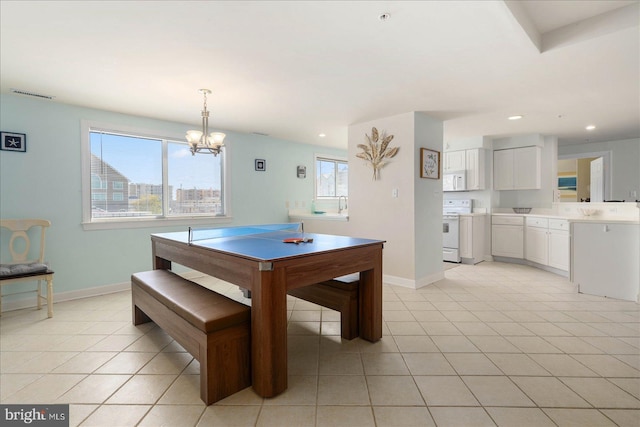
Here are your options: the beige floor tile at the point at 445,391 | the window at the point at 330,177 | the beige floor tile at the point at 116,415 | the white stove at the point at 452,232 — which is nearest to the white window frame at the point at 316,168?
the window at the point at 330,177

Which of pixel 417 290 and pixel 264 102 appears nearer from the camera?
pixel 264 102

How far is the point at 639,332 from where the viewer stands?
2.49m

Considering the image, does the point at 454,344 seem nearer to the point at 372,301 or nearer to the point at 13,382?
the point at 372,301

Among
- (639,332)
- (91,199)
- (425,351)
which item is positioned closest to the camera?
(425,351)

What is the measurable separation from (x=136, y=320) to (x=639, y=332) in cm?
425

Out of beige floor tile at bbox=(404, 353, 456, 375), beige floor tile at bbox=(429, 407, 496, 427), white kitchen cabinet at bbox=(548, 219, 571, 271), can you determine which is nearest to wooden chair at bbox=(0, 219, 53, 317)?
beige floor tile at bbox=(404, 353, 456, 375)

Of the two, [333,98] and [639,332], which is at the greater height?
[333,98]

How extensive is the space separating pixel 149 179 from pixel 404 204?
338 cm

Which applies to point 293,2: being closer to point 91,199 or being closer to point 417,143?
point 417,143

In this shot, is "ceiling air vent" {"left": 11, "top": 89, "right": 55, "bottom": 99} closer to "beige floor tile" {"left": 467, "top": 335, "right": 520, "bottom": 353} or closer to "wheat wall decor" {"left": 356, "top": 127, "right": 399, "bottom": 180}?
"wheat wall decor" {"left": 356, "top": 127, "right": 399, "bottom": 180}

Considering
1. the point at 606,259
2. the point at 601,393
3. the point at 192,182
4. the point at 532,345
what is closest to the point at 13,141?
the point at 192,182

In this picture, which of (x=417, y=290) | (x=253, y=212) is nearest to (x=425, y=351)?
(x=417, y=290)

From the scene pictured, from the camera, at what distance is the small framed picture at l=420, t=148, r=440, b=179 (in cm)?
383

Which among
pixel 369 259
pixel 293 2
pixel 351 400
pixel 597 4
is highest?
pixel 597 4
